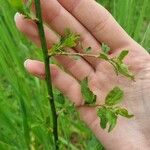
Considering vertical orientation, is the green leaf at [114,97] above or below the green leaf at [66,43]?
below

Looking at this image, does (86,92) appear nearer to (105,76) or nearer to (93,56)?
(93,56)

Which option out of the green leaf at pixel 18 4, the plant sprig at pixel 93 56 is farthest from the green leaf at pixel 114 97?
the green leaf at pixel 18 4

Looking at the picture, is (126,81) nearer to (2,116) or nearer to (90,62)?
(90,62)

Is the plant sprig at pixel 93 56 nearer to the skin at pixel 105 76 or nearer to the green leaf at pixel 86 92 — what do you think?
the green leaf at pixel 86 92

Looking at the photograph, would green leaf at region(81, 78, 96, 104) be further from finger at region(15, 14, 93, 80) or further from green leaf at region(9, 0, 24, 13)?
finger at region(15, 14, 93, 80)

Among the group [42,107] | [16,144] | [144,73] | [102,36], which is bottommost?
[16,144]

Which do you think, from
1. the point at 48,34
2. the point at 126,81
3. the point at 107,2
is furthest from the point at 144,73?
the point at 107,2

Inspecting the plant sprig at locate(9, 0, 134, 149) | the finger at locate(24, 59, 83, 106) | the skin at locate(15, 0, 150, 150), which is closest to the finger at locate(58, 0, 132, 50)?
the skin at locate(15, 0, 150, 150)
